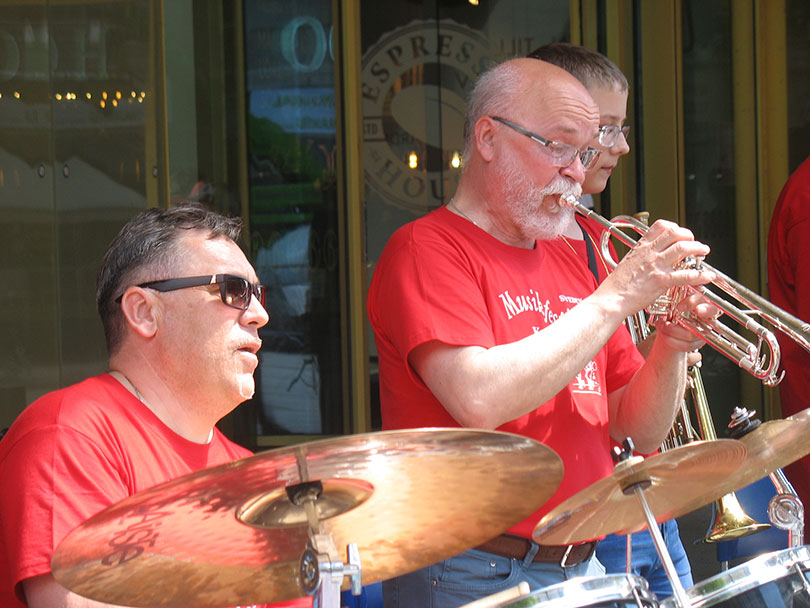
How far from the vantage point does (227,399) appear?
2098 mm

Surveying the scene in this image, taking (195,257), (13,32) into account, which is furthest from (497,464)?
(13,32)

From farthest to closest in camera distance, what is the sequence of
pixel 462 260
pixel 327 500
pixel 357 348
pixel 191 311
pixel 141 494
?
pixel 357 348
pixel 462 260
pixel 191 311
pixel 327 500
pixel 141 494

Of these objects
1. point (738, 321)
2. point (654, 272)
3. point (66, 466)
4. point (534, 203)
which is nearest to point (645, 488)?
point (654, 272)

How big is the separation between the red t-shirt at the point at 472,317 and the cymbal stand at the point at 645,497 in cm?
32

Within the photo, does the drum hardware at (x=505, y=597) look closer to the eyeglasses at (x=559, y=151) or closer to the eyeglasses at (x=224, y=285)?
the eyeglasses at (x=224, y=285)

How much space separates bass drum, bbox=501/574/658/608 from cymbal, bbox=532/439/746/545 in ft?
0.43

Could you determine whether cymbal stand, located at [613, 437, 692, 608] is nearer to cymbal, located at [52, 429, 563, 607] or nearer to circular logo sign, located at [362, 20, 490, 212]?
cymbal, located at [52, 429, 563, 607]

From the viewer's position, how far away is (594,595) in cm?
181

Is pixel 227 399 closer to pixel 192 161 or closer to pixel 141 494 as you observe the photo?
pixel 141 494

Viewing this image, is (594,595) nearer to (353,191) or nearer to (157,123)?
(157,123)

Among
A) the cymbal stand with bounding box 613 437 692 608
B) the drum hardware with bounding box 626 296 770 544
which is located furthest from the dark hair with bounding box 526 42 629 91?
the cymbal stand with bounding box 613 437 692 608

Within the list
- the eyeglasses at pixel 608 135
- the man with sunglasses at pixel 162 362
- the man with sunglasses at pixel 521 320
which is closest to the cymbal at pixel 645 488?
the man with sunglasses at pixel 521 320

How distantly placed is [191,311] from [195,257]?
0.12m

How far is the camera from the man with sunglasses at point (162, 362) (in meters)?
1.83
